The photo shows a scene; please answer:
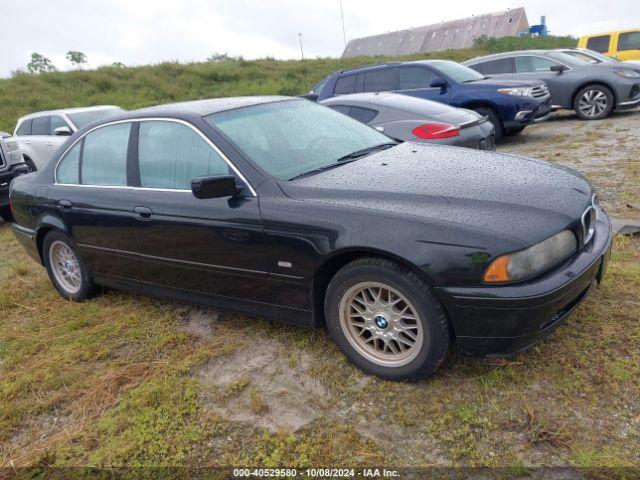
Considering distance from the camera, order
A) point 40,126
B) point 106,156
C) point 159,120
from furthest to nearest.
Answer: point 40,126, point 106,156, point 159,120

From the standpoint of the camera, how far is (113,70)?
23.8 metres

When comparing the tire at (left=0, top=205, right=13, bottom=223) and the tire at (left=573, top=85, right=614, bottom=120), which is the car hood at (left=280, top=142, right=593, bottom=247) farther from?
the tire at (left=573, top=85, right=614, bottom=120)

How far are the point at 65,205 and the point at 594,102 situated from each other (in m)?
10.6

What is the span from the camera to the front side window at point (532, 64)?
11445 millimetres

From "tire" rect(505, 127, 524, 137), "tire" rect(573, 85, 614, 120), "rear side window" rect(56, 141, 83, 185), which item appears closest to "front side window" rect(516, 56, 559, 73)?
"tire" rect(573, 85, 614, 120)

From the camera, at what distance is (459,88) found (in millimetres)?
9234

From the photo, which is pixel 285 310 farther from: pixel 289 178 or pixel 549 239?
pixel 549 239

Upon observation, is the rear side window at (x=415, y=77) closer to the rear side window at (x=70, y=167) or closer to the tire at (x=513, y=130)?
the tire at (x=513, y=130)

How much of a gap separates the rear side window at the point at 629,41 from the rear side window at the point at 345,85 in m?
9.12

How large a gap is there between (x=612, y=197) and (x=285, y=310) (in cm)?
422

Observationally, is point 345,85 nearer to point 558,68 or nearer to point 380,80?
point 380,80

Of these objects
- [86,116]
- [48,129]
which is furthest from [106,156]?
[48,129]

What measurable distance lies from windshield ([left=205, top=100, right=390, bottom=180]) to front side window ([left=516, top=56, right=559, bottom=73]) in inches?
349

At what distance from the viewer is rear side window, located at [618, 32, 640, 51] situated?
14500 mm
